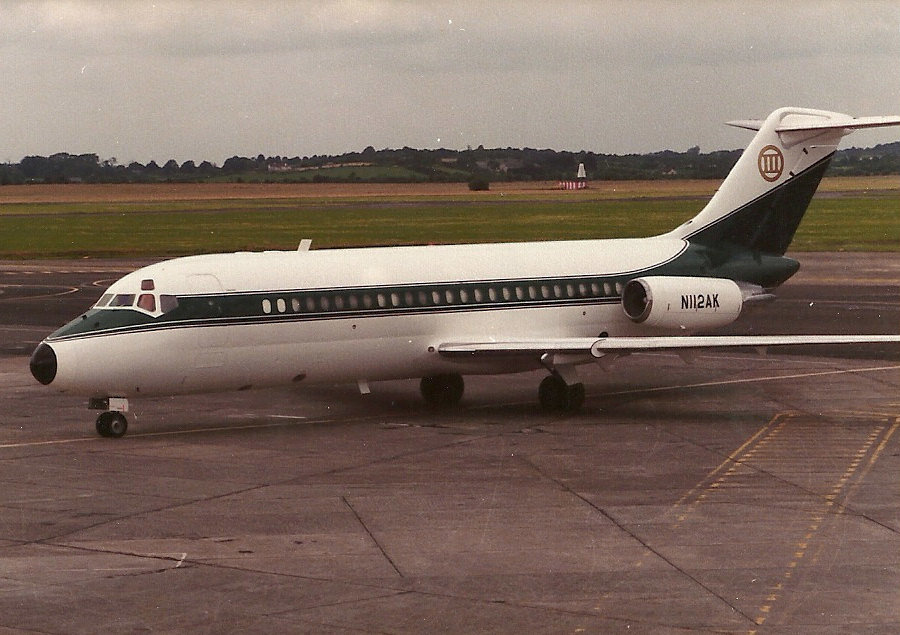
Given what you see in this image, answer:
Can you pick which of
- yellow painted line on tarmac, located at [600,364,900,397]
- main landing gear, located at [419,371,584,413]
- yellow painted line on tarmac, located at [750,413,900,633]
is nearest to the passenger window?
main landing gear, located at [419,371,584,413]

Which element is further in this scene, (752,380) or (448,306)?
(752,380)

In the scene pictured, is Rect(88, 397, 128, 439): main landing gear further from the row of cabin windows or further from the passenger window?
the row of cabin windows

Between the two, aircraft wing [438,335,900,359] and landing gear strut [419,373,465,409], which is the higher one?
aircraft wing [438,335,900,359]

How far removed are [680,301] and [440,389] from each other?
5.26 meters

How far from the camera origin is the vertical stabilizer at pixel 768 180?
32.0 metres

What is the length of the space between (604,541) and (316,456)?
287 inches

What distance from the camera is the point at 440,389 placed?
29516 mm

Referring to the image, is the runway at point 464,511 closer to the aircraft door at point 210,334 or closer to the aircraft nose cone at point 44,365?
the aircraft nose cone at point 44,365

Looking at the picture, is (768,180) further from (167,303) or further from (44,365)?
(44,365)

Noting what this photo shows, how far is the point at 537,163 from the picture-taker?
389 ft

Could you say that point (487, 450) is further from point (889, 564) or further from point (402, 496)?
point (889, 564)

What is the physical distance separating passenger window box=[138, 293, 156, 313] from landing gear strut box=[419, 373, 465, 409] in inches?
256

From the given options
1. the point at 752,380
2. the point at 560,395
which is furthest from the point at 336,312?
the point at 752,380

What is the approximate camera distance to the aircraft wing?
88.4 feet
